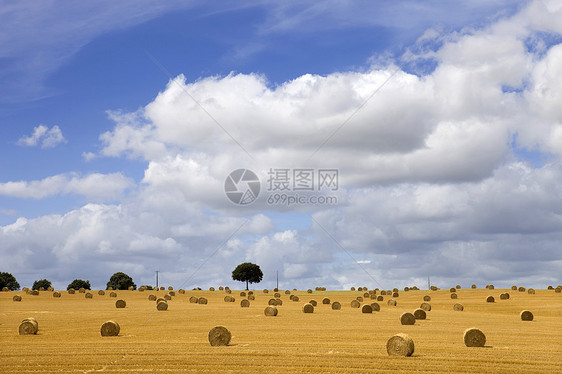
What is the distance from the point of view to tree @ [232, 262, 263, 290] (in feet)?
469

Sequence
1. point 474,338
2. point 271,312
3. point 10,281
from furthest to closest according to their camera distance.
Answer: point 10,281
point 271,312
point 474,338

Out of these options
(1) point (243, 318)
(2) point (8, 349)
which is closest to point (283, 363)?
(2) point (8, 349)

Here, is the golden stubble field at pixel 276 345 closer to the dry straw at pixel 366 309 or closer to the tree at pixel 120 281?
the dry straw at pixel 366 309

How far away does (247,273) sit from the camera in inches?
5625

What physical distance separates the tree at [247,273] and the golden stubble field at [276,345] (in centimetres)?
9104

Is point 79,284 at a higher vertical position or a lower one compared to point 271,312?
higher

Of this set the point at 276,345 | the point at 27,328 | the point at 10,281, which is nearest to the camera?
the point at 276,345

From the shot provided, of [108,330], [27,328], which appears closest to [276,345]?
[108,330]

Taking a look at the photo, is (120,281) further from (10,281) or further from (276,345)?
(276,345)

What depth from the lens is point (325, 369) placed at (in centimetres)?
2284

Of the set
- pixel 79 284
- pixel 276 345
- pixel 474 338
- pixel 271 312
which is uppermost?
pixel 79 284

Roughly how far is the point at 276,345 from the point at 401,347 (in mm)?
6698

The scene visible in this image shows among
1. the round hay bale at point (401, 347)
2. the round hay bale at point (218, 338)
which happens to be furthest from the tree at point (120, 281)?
the round hay bale at point (401, 347)

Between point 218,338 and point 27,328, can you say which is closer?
point 218,338
